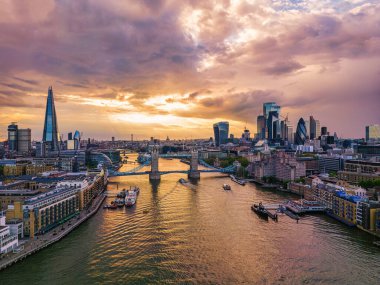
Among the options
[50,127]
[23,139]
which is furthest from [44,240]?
[23,139]

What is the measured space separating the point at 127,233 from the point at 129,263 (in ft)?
9.26

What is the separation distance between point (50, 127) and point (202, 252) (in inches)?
1937

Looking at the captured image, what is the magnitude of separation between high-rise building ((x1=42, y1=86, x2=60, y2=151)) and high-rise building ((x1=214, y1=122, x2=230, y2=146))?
5736 cm

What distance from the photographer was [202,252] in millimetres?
10266

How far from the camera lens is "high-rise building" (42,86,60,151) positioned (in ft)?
171

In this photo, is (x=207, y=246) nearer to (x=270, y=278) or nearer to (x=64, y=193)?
(x=270, y=278)

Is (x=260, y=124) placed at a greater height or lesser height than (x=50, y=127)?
greater

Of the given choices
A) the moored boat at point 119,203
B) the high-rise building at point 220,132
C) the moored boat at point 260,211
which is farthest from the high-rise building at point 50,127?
the high-rise building at point 220,132

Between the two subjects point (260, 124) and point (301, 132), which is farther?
→ point (260, 124)

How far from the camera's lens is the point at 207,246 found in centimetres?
1082

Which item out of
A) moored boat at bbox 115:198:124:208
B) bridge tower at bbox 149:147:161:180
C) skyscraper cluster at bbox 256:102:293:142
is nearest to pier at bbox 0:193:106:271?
moored boat at bbox 115:198:124:208

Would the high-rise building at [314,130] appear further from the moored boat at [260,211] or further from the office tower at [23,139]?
the moored boat at [260,211]

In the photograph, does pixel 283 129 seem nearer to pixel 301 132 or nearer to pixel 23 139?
pixel 301 132

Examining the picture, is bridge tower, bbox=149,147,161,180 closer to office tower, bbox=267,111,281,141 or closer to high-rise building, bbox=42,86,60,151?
high-rise building, bbox=42,86,60,151
